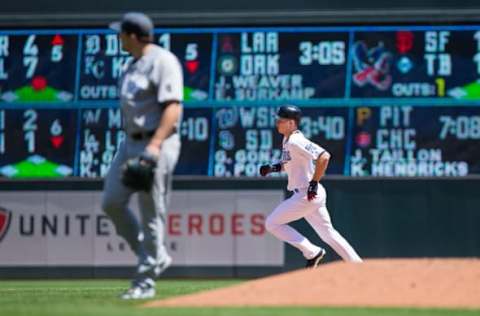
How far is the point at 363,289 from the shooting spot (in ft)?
30.5

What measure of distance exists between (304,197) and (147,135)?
4.12 metres

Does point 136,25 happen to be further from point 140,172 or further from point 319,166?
point 319,166

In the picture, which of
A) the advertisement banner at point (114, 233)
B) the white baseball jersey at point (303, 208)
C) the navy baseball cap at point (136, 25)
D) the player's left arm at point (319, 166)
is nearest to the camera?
the navy baseball cap at point (136, 25)

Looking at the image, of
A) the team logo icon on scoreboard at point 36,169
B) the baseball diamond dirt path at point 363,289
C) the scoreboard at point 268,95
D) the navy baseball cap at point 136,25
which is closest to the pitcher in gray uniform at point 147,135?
the navy baseball cap at point 136,25

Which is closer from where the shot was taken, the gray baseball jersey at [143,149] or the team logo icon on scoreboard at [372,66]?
the gray baseball jersey at [143,149]

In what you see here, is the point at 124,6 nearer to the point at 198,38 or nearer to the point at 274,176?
the point at 198,38

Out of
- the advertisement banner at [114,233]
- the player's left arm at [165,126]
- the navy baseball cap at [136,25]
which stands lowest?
the advertisement banner at [114,233]

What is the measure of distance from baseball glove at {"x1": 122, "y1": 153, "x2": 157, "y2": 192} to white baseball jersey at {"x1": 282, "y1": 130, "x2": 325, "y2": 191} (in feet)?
14.1

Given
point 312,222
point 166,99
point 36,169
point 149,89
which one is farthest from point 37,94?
point 166,99

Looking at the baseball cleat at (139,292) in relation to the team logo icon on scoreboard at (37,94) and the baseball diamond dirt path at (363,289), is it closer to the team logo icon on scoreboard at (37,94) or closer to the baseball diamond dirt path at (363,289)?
the baseball diamond dirt path at (363,289)

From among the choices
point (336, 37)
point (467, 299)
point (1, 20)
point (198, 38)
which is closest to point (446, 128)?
point (336, 37)

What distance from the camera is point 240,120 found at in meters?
16.8

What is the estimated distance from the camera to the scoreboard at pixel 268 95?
16.8 meters

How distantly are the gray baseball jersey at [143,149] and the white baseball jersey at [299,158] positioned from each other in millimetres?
3978
